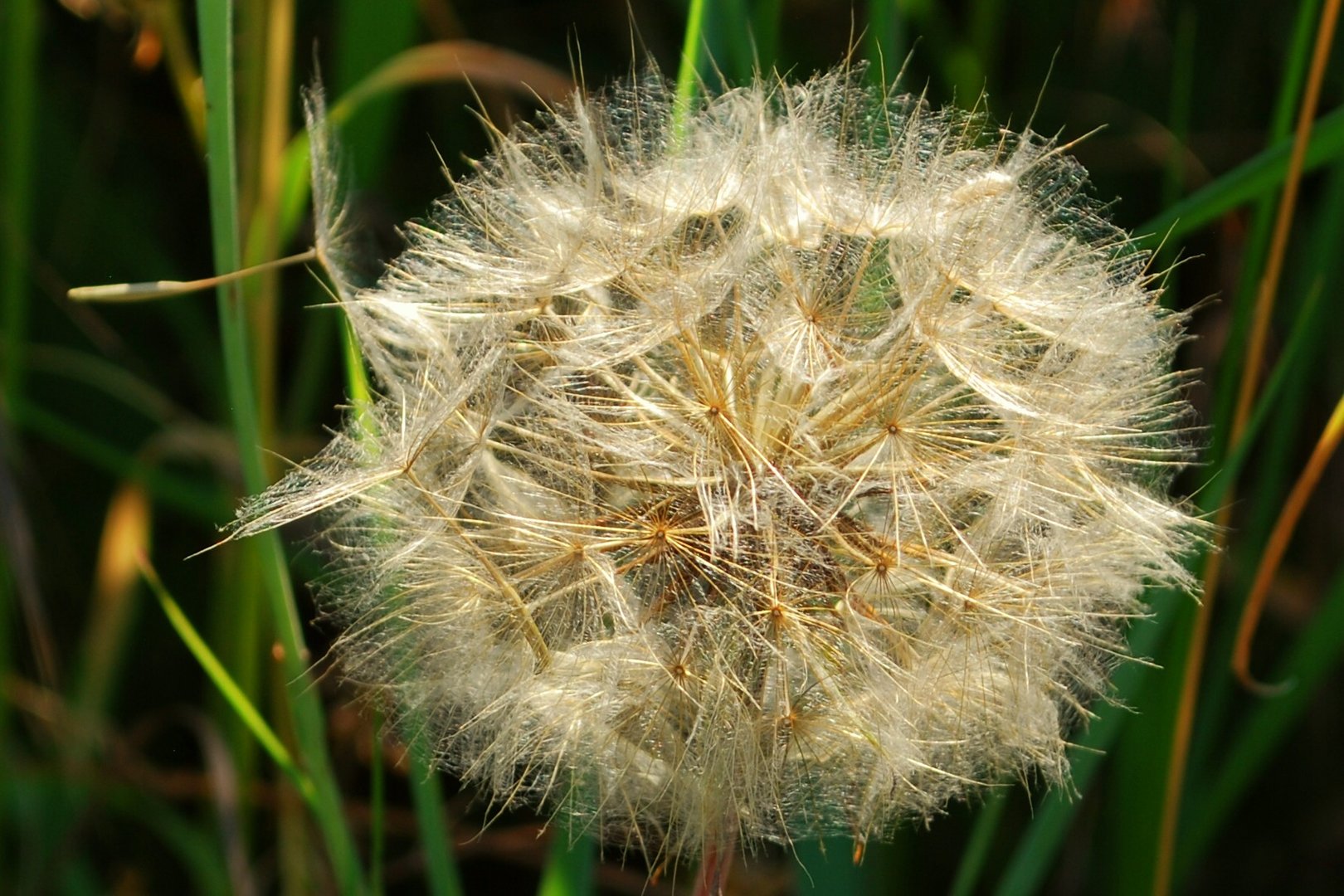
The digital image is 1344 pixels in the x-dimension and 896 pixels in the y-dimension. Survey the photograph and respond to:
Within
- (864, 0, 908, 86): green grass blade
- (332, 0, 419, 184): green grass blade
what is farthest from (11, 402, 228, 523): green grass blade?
(864, 0, 908, 86): green grass blade

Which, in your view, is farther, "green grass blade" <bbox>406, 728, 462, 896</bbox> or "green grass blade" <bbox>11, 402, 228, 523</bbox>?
"green grass blade" <bbox>11, 402, 228, 523</bbox>

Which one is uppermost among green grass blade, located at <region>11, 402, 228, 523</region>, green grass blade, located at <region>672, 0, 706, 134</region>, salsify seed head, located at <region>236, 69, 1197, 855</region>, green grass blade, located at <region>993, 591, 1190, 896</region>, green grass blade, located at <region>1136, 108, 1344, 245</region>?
green grass blade, located at <region>672, 0, 706, 134</region>

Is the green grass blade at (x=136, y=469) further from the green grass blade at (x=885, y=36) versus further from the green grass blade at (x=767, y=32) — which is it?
the green grass blade at (x=885, y=36)

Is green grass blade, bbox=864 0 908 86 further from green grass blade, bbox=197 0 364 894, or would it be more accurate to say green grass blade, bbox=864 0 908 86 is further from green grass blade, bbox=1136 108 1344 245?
green grass blade, bbox=197 0 364 894

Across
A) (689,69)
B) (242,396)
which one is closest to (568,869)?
(242,396)

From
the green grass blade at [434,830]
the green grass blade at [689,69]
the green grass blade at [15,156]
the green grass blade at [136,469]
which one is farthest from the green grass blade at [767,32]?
the green grass blade at [136,469]

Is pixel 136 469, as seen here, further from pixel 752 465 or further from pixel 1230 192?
pixel 1230 192
